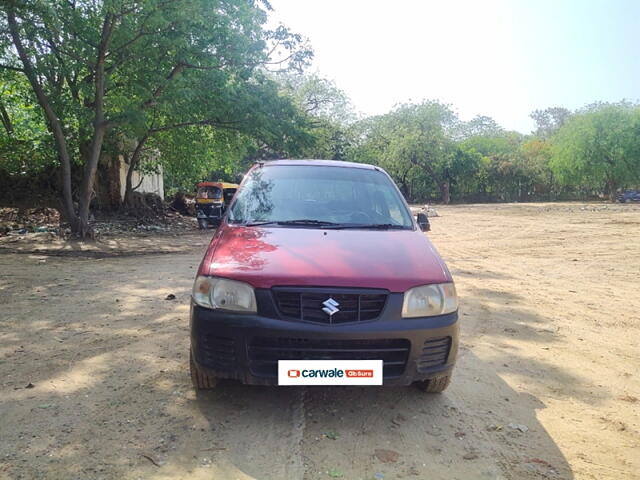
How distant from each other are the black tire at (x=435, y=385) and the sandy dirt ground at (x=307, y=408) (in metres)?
0.08

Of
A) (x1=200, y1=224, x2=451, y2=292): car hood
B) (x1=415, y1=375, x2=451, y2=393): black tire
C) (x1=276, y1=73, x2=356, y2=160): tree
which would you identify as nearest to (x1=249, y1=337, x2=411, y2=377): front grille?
(x1=200, y1=224, x2=451, y2=292): car hood

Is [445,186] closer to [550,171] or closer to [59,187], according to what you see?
[550,171]

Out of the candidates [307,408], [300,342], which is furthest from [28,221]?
[300,342]

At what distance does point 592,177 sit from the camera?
41.2 m

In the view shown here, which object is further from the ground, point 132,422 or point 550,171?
point 550,171

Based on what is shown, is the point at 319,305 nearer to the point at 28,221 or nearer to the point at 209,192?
the point at 28,221

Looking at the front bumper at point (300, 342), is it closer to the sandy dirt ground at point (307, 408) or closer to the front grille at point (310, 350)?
the front grille at point (310, 350)

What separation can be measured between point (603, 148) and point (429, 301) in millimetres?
42747

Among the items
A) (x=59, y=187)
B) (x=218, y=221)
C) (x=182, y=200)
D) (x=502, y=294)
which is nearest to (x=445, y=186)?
(x=182, y=200)

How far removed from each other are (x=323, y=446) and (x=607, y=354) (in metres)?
3.14

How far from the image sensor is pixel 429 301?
2926 millimetres

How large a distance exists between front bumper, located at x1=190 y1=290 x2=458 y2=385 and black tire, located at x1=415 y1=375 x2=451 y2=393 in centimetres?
44

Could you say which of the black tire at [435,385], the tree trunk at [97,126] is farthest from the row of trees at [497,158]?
the black tire at [435,385]

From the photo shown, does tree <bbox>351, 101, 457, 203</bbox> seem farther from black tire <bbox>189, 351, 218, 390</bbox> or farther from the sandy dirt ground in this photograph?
A: black tire <bbox>189, 351, 218, 390</bbox>
